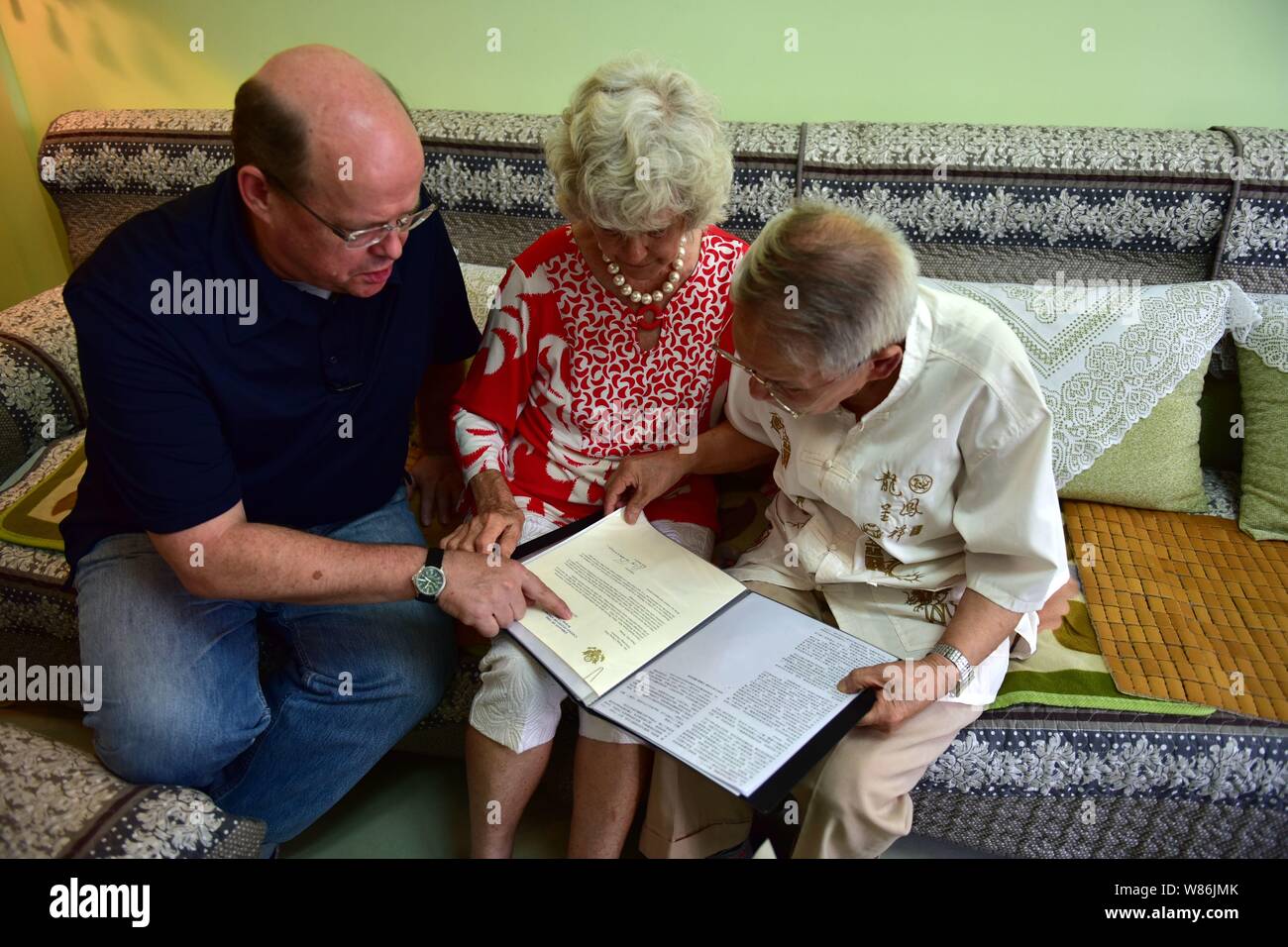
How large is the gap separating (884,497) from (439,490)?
914 mm

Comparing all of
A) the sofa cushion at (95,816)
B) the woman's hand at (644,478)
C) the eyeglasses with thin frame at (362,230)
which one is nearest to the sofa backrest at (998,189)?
the woman's hand at (644,478)

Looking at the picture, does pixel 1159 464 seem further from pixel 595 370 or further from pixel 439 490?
pixel 439 490

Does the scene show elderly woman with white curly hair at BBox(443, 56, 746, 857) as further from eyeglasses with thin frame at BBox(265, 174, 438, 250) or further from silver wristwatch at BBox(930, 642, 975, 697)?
silver wristwatch at BBox(930, 642, 975, 697)

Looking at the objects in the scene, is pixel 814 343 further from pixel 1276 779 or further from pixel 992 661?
pixel 1276 779

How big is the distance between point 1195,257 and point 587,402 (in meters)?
1.32

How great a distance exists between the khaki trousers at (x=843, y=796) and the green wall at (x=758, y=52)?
1343 millimetres

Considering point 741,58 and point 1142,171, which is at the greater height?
point 741,58


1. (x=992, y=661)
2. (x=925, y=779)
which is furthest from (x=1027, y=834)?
(x=992, y=661)

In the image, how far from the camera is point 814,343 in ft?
3.65

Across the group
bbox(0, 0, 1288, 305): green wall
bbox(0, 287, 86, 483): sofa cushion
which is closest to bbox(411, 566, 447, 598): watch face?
bbox(0, 287, 86, 483): sofa cushion

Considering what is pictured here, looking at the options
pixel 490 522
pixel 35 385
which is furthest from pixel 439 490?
pixel 35 385

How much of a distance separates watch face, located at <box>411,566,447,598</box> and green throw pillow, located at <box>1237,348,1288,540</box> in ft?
5.02

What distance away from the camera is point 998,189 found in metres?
1.84

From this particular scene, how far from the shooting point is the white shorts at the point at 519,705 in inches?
54.4
